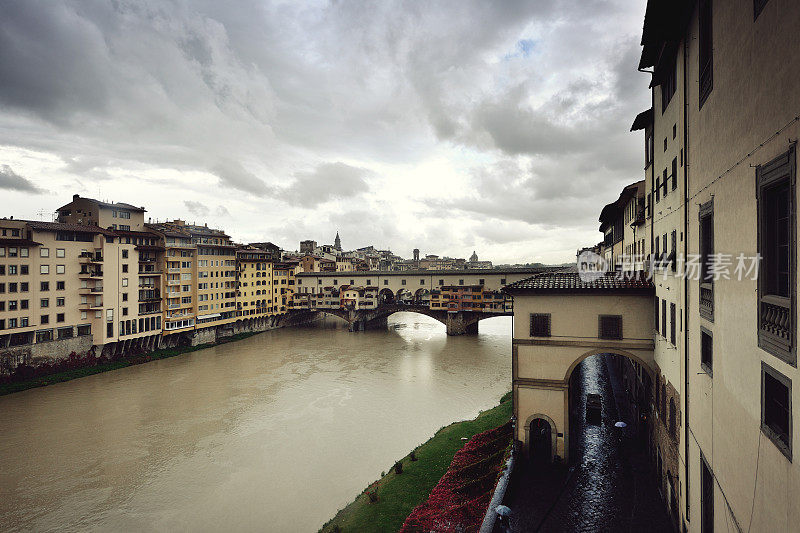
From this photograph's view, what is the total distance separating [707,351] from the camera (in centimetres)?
898

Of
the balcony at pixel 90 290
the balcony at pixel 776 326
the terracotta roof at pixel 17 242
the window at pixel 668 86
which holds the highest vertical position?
the window at pixel 668 86

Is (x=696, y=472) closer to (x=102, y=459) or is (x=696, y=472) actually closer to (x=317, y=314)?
(x=102, y=459)

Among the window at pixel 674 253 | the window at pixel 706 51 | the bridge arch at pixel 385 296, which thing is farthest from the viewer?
the bridge arch at pixel 385 296

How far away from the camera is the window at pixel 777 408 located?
498 cm

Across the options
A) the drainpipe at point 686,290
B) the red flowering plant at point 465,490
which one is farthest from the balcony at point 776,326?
the red flowering plant at point 465,490

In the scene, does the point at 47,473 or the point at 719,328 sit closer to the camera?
the point at 719,328

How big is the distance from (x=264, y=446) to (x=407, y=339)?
34.2m

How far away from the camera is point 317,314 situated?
76750 mm

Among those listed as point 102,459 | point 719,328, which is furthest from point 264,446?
point 719,328

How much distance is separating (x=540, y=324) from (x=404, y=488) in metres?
8.61

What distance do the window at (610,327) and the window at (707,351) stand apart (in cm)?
703

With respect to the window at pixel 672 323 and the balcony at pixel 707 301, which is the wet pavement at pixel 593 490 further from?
the balcony at pixel 707 301

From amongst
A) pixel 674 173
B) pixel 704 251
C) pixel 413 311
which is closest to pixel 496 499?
pixel 704 251

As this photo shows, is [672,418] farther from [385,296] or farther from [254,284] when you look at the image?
[385,296]
